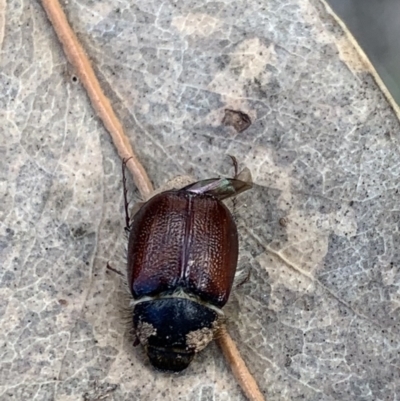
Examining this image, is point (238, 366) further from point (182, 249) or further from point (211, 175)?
point (211, 175)

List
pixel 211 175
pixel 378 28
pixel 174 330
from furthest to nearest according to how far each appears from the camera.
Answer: pixel 378 28
pixel 211 175
pixel 174 330

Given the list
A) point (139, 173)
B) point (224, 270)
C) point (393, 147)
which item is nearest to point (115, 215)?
point (139, 173)

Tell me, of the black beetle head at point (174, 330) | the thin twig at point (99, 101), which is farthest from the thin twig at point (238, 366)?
the black beetle head at point (174, 330)

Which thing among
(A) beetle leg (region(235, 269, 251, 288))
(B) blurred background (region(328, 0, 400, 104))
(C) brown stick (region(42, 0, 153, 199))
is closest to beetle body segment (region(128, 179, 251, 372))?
(A) beetle leg (region(235, 269, 251, 288))

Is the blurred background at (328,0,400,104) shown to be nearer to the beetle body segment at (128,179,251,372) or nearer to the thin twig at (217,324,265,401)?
the beetle body segment at (128,179,251,372)

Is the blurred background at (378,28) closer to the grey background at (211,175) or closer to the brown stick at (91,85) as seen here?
the grey background at (211,175)

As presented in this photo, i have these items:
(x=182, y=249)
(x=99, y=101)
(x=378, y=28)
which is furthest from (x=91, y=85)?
(x=378, y=28)

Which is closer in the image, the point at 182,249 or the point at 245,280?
the point at 182,249
